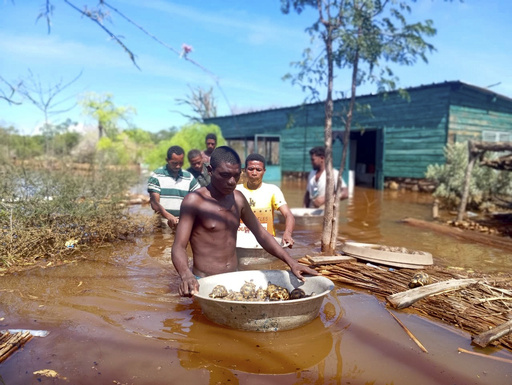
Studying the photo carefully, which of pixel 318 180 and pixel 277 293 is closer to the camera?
pixel 277 293

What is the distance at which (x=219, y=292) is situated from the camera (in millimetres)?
2959

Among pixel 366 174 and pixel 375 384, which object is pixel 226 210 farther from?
pixel 366 174

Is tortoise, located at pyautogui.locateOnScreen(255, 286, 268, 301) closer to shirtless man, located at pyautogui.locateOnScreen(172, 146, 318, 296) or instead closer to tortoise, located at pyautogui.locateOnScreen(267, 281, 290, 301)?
tortoise, located at pyautogui.locateOnScreen(267, 281, 290, 301)

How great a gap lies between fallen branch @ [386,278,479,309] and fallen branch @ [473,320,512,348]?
670 millimetres

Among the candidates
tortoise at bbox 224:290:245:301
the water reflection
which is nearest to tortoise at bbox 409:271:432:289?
the water reflection

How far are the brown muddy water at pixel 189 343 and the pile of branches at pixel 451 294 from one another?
0.14 meters

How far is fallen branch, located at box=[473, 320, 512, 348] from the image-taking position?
282 cm

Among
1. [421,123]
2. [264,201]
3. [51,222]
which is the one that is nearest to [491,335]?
[264,201]

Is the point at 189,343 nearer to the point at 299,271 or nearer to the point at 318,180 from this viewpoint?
the point at 299,271

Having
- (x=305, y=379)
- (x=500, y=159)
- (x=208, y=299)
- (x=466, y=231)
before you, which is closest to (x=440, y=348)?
(x=305, y=379)

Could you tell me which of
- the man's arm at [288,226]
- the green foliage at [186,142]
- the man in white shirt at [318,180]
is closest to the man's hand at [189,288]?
the man's arm at [288,226]

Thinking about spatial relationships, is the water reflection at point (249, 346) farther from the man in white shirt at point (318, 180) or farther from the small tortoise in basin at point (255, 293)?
the man in white shirt at point (318, 180)

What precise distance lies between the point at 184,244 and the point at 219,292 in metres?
0.46

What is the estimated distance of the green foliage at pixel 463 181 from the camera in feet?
35.2
